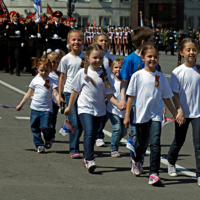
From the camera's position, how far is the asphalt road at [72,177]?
5.36 metres

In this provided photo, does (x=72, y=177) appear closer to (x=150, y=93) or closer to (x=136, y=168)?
(x=136, y=168)

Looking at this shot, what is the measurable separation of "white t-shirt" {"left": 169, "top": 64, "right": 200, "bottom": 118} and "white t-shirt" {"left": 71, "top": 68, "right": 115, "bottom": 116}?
83 cm

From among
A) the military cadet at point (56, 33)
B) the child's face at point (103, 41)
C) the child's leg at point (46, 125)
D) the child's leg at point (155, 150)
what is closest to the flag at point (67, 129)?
the child's leg at point (46, 125)

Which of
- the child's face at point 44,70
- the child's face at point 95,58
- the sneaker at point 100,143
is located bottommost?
the sneaker at point 100,143

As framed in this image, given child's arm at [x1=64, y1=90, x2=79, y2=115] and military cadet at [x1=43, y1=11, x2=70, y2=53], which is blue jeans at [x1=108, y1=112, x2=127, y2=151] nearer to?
child's arm at [x1=64, y1=90, x2=79, y2=115]

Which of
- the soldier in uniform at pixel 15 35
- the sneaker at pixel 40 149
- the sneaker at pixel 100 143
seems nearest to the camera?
the sneaker at pixel 40 149

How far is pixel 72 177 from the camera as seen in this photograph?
6.03 m

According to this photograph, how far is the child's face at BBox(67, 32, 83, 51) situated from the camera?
7.12 metres

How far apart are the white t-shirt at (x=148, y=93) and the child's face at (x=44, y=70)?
6.69ft

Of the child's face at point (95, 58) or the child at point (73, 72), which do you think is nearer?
the child's face at point (95, 58)

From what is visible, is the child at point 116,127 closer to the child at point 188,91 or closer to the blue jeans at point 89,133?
the blue jeans at point 89,133

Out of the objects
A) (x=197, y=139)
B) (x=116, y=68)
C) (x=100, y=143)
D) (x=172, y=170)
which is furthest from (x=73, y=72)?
(x=197, y=139)

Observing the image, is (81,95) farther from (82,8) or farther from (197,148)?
(82,8)

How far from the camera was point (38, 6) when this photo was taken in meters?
20.4
